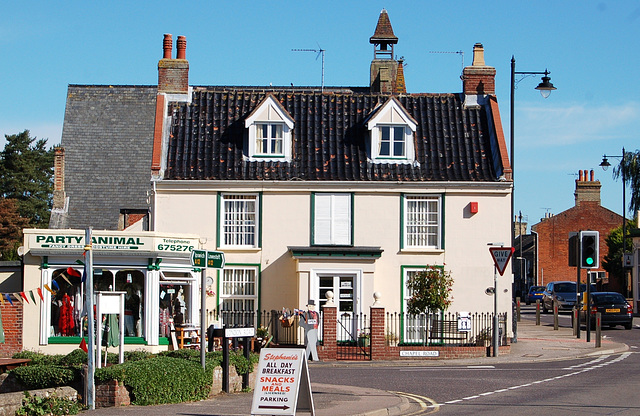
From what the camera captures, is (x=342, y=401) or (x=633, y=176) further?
(x=633, y=176)

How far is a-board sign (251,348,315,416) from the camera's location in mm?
13492

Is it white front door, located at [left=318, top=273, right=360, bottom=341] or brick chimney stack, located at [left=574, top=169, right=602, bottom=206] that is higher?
brick chimney stack, located at [left=574, top=169, right=602, bottom=206]

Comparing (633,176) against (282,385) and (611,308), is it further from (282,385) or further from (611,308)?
(282,385)

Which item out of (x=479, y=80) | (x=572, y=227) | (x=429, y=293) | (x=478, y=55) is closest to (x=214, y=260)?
(x=429, y=293)

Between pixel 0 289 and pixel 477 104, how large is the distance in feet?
57.2

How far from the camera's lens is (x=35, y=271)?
25656 mm

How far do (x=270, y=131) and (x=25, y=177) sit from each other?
55.5 metres

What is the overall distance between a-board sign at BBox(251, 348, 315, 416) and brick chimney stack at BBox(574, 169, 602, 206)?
65789mm

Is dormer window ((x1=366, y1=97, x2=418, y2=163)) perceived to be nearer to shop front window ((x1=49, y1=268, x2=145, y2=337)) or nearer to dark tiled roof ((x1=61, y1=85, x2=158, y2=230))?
shop front window ((x1=49, y1=268, x2=145, y2=337))

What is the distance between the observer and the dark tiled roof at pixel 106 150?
4791 cm

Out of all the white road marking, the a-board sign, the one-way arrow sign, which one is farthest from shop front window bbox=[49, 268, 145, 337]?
the a-board sign

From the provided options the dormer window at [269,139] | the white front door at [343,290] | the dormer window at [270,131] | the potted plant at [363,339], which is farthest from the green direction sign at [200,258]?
the dormer window at [269,139]

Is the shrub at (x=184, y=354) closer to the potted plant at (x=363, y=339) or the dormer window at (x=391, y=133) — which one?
the potted plant at (x=363, y=339)

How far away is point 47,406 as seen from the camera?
46.6 ft
